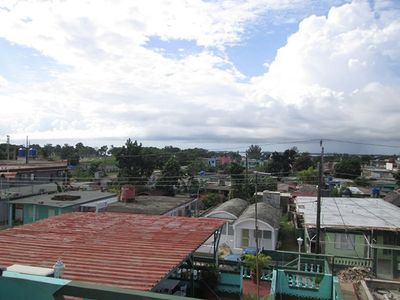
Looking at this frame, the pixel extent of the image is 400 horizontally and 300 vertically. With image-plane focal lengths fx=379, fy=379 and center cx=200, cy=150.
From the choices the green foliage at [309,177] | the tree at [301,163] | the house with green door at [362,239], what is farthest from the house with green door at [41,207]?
the tree at [301,163]

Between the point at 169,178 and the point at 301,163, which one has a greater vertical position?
the point at 301,163

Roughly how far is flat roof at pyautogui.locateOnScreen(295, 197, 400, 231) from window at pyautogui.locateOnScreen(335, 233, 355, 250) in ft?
2.04

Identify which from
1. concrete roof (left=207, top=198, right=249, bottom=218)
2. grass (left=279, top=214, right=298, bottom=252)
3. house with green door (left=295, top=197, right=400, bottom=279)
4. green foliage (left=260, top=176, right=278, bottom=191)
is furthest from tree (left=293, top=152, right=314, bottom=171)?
house with green door (left=295, top=197, right=400, bottom=279)

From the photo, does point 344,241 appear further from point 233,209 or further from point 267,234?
point 233,209

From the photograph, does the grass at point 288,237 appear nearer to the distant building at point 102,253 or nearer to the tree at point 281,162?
the distant building at point 102,253

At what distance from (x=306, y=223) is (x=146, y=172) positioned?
33051 millimetres

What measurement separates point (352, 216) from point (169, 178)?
2897cm

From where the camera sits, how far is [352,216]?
22.0 metres

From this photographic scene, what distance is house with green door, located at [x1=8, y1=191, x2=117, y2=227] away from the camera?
88.1 feet

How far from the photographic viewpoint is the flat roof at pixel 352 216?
19258mm

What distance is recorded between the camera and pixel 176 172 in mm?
48781

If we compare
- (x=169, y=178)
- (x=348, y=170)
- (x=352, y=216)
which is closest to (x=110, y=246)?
(x=352, y=216)

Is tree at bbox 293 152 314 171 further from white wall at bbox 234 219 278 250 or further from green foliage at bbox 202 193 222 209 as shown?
white wall at bbox 234 219 278 250

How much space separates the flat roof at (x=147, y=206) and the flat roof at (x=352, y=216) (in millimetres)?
9836
